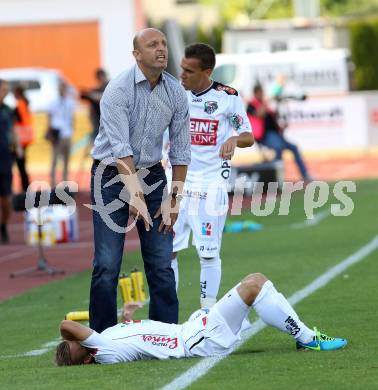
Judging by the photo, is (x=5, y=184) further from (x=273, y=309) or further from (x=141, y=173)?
(x=273, y=309)

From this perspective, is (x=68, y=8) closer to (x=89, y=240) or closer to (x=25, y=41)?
(x=25, y=41)

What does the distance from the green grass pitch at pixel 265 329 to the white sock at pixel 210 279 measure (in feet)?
1.57

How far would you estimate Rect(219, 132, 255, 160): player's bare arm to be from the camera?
35.7 ft

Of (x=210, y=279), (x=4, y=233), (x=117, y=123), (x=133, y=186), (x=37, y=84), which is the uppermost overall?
(x=117, y=123)

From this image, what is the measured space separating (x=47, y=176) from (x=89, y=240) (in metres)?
14.0

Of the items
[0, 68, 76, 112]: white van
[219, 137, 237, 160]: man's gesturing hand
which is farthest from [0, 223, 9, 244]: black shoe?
[0, 68, 76, 112]: white van

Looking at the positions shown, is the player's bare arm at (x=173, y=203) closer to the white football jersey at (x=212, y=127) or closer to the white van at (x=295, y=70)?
the white football jersey at (x=212, y=127)

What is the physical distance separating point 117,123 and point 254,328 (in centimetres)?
224

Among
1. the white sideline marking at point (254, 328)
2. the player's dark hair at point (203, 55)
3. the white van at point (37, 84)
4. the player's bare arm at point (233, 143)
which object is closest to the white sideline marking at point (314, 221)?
the white sideline marking at point (254, 328)

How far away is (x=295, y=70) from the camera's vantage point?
133ft

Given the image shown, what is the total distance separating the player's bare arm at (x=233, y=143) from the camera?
1088cm

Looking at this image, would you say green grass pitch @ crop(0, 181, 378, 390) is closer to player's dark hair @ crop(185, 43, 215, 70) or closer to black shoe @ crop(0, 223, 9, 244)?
player's dark hair @ crop(185, 43, 215, 70)

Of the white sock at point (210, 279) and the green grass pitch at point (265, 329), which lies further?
the white sock at point (210, 279)

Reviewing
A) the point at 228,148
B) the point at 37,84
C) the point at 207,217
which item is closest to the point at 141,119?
the point at 228,148
